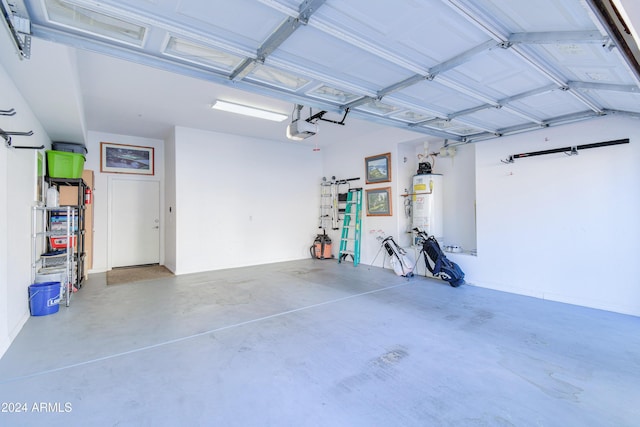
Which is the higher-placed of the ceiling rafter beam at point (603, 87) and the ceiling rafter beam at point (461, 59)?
the ceiling rafter beam at point (461, 59)

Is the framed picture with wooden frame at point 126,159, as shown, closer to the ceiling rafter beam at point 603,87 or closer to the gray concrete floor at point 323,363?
the gray concrete floor at point 323,363

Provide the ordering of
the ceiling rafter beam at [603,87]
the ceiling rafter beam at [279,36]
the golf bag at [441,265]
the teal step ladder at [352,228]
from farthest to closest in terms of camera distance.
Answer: the teal step ladder at [352,228] → the golf bag at [441,265] → the ceiling rafter beam at [603,87] → the ceiling rafter beam at [279,36]

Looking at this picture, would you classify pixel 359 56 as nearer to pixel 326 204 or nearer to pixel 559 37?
pixel 559 37

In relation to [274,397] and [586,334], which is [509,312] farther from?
[274,397]

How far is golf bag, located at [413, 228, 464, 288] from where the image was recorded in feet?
16.7

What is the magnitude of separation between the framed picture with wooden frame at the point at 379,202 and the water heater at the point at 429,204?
0.72 metres

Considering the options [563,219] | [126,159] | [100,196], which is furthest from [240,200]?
[563,219]

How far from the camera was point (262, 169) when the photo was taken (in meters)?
7.43

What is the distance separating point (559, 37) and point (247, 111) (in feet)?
14.2

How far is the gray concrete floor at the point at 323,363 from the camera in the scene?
1942 millimetres

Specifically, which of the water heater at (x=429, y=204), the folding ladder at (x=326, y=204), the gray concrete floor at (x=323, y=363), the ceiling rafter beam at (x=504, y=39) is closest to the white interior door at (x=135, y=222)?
the gray concrete floor at (x=323, y=363)

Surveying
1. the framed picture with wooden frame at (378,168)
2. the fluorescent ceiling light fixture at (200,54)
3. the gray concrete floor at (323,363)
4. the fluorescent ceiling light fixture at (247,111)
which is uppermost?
the fluorescent ceiling light fixture at (247,111)

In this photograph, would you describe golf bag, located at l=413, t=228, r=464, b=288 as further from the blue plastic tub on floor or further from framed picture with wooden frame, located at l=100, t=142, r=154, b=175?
framed picture with wooden frame, located at l=100, t=142, r=154, b=175

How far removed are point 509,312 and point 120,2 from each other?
496 centimetres
